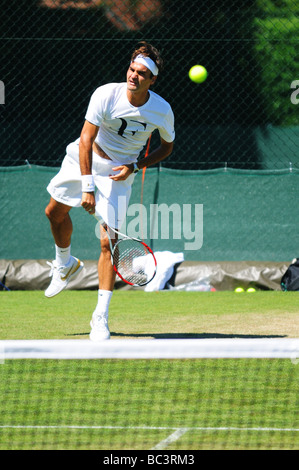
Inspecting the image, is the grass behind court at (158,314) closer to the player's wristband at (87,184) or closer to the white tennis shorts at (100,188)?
the white tennis shorts at (100,188)

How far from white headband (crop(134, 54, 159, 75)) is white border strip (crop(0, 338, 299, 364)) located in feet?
7.56

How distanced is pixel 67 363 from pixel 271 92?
9.09 meters

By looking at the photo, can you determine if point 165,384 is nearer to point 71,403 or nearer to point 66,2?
point 71,403

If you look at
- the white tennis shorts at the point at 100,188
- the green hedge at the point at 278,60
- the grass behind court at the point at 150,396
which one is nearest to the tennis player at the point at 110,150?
the white tennis shorts at the point at 100,188

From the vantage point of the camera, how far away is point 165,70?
12.5 metres

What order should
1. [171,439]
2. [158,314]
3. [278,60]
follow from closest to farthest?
1. [171,439]
2. [158,314]
3. [278,60]

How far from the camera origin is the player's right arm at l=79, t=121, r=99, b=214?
4594 millimetres

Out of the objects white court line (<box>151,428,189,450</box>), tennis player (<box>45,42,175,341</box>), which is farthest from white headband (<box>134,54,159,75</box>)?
white court line (<box>151,428,189,450</box>)

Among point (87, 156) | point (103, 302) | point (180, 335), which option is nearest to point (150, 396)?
point (103, 302)

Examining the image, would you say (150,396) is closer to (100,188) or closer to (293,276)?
(100,188)

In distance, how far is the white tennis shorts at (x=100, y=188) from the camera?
4855 mm

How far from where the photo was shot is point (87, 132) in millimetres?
4637

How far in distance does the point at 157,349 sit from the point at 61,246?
9.17ft

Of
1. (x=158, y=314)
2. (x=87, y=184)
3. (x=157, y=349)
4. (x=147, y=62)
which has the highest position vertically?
(x=147, y=62)
